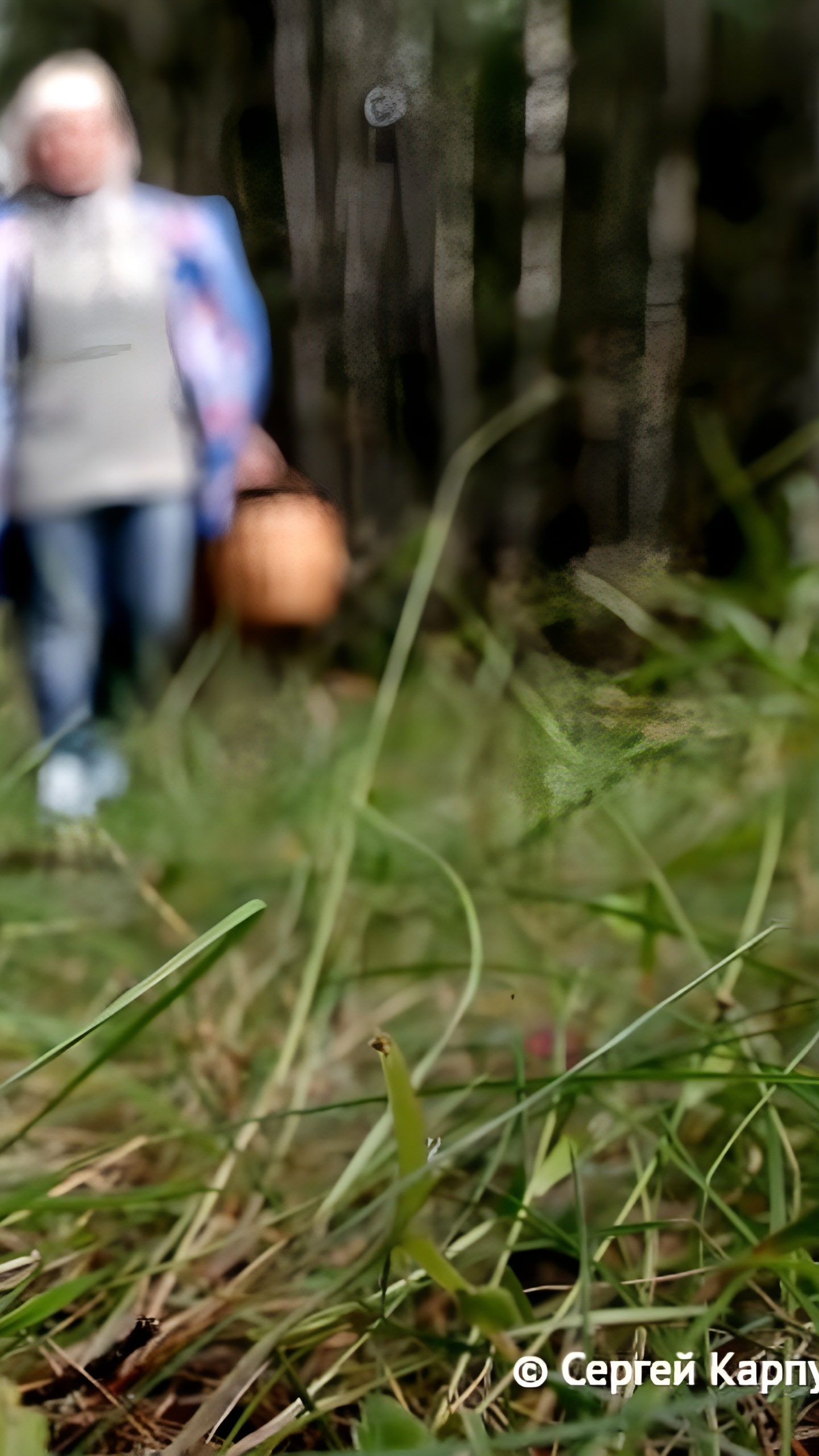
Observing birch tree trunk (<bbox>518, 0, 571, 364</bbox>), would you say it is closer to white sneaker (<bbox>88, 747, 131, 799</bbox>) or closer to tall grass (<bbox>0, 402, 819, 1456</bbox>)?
tall grass (<bbox>0, 402, 819, 1456</bbox>)

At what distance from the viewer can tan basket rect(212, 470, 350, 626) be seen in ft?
1.23

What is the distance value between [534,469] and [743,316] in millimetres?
96

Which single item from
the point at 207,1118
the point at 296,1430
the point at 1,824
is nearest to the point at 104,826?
the point at 1,824

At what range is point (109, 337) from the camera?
0.35 meters

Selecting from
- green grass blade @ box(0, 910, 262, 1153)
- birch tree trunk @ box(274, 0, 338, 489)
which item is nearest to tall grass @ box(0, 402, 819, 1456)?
green grass blade @ box(0, 910, 262, 1153)

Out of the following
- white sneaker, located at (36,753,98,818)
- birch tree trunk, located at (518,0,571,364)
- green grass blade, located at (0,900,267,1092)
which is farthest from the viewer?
white sneaker, located at (36,753,98,818)

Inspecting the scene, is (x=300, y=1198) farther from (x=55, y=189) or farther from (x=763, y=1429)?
(x=55, y=189)

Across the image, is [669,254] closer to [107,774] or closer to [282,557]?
[282,557]

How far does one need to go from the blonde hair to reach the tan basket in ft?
0.39

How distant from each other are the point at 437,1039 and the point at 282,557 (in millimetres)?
192


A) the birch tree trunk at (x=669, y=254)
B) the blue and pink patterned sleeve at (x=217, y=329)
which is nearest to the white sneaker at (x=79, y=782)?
the blue and pink patterned sleeve at (x=217, y=329)

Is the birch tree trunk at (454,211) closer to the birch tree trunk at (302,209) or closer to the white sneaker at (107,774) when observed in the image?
the birch tree trunk at (302,209)

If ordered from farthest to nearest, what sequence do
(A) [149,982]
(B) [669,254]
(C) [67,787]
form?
1. (C) [67,787]
2. (B) [669,254]
3. (A) [149,982]

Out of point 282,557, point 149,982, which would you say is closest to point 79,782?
point 282,557
